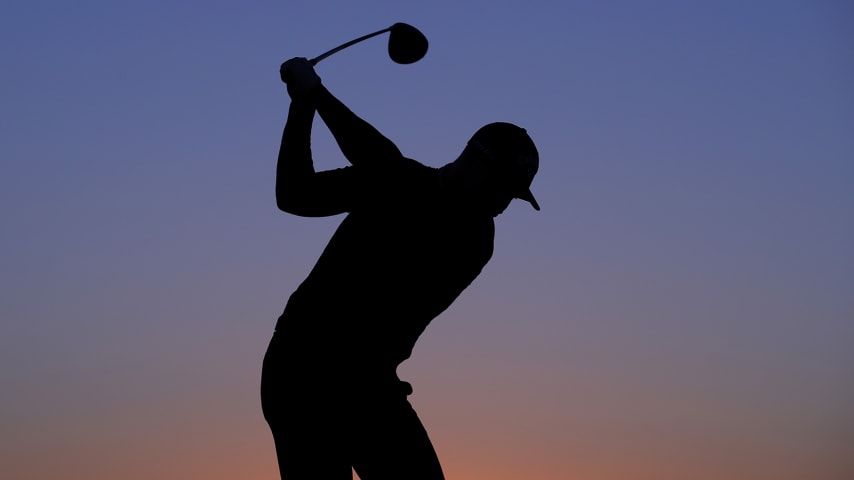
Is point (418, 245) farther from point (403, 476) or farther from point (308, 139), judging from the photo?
point (403, 476)

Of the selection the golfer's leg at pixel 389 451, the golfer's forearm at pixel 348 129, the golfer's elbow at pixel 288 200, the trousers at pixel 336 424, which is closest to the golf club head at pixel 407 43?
the golfer's forearm at pixel 348 129

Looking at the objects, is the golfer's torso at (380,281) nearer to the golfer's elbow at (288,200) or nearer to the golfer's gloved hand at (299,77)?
the golfer's elbow at (288,200)

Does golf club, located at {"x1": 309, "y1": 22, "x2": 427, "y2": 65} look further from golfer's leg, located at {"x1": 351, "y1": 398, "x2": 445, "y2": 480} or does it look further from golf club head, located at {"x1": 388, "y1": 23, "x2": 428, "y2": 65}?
golfer's leg, located at {"x1": 351, "y1": 398, "x2": 445, "y2": 480}

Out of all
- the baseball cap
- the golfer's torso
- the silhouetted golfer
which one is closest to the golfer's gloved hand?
the silhouetted golfer

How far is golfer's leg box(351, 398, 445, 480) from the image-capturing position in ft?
11.2

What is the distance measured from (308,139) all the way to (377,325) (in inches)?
28.8

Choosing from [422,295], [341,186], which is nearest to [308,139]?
[341,186]

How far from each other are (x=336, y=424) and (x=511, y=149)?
122cm

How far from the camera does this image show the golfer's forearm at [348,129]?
10.5ft

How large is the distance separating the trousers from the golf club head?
4.72 ft

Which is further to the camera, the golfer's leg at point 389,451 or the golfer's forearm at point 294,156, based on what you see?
the golfer's leg at point 389,451

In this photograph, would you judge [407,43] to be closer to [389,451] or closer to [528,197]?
[528,197]

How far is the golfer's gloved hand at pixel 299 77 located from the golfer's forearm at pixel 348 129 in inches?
1.5

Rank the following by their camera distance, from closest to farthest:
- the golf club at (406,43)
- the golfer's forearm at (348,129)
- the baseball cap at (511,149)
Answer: the golfer's forearm at (348,129), the baseball cap at (511,149), the golf club at (406,43)
